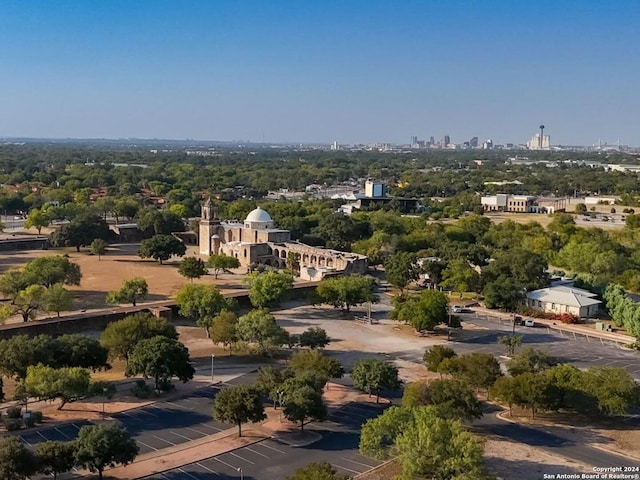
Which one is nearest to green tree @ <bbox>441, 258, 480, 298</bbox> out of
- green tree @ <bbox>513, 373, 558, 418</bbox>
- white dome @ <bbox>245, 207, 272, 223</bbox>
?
white dome @ <bbox>245, 207, 272, 223</bbox>

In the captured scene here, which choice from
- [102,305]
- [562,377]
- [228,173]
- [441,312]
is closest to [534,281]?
[441,312]

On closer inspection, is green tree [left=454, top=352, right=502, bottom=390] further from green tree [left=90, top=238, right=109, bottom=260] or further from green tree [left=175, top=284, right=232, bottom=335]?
green tree [left=90, top=238, right=109, bottom=260]

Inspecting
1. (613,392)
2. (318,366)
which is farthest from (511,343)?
(318,366)

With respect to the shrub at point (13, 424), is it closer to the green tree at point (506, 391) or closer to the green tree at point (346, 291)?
the green tree at point (506, 391)

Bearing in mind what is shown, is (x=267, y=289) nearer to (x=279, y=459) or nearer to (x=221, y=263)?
(x=221, y=263)

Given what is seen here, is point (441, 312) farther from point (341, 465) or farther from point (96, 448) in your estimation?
point (96, 448)

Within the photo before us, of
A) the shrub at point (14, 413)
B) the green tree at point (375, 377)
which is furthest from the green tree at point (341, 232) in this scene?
the shrub at point (14, 413)
